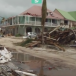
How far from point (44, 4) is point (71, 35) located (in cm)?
467

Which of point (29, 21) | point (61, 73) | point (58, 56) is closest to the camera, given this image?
point (61, 73)

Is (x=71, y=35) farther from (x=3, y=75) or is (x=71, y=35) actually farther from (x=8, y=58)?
(x=3, y=75)

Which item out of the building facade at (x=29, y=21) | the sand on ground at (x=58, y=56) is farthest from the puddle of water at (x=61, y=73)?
the building facade at (x=29, y=21)

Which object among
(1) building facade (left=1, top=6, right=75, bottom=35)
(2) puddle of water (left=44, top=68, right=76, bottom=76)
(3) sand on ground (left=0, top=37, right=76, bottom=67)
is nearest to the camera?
(2) puddle of water (left=44, top=68, right=76, bottom=76)

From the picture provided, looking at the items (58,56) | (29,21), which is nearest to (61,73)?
(58,56)

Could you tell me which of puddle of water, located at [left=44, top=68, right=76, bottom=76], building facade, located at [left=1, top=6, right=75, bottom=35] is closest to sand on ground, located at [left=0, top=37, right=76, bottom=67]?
puddle of water, located at [left=44, top=68, right=76, bottom=76]

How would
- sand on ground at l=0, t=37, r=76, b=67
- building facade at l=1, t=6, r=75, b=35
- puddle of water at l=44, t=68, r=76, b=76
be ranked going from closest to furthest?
1. puddle of water at l=44, t=68, r=76, b=76
2. sand on ground at l=0, t=37, r=76, b=67
3. building facade at l=1, t=6, r=75, b=35

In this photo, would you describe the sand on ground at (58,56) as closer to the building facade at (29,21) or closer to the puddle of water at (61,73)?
the puddle of water at (61,73)

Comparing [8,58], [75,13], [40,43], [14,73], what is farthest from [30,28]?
[14,73]

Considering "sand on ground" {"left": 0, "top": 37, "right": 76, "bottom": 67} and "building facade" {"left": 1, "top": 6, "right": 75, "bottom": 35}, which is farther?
"building facade" {"left": 1, "top": 6, "right": 75, "bottom": 35}

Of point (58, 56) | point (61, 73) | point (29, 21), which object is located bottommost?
point (61, 73)

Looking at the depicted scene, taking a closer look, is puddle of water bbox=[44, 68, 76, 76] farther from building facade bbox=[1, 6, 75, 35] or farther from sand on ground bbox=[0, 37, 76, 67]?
building facade bbox=[1, 6, 75, 35]

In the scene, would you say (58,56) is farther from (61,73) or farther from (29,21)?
(29,21)

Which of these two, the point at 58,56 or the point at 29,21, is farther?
the point at 29,21
